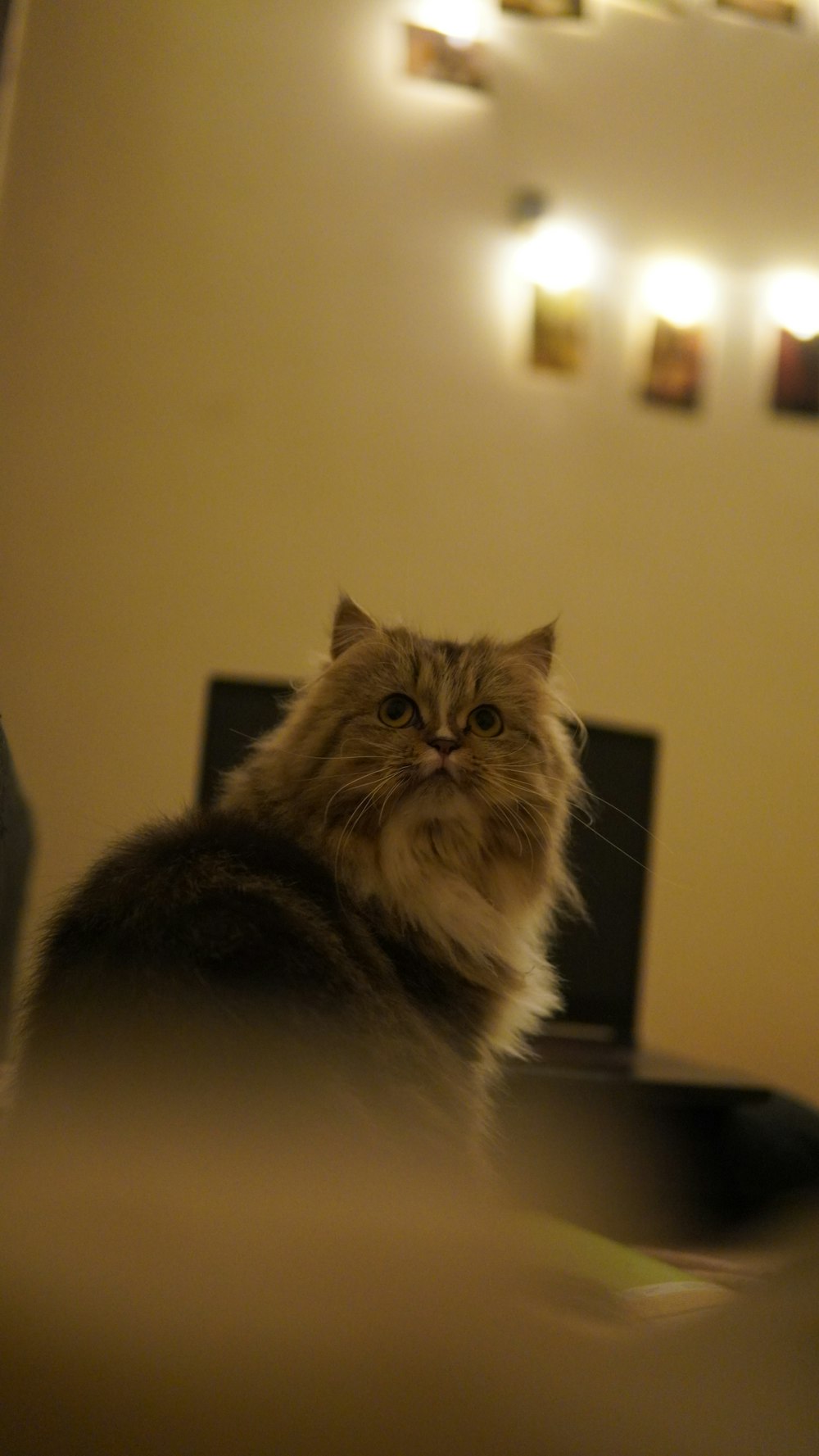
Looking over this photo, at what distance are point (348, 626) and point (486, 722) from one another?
25 centimetres

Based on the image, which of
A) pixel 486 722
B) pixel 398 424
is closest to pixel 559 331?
pixel 398 424

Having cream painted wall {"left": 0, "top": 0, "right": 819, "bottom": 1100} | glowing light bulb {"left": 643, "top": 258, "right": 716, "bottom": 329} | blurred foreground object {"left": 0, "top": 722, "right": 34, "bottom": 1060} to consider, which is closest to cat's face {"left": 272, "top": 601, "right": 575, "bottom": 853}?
blurred foreground object {"left": 0, "top": 722, "right": 34, "bottom": 1060}

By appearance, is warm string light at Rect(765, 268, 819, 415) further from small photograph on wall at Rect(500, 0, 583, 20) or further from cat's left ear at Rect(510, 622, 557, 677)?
cat's left ear at Rect(510, 622, 557, 677)

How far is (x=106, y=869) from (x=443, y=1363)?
56cm

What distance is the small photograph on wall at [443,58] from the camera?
2.97 m

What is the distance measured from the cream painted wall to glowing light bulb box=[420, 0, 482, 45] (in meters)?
0.11

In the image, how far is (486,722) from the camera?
1320 mm

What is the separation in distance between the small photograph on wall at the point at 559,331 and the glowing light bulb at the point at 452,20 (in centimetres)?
75

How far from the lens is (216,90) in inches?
112

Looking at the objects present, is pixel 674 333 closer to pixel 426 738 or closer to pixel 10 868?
pixel 426 738

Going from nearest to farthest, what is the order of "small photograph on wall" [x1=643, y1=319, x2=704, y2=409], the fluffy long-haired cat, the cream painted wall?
the fluffy long-haired cat < the cream painted wall < "small photograph on wall" [x1=643, y1=319, x2=704, y2=409]

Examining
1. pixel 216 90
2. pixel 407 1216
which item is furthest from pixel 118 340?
pixel 407 1216

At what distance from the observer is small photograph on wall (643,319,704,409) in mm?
3154

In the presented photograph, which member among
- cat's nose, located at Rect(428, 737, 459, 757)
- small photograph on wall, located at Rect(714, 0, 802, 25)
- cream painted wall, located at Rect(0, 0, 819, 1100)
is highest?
small photograph on wall, located at Rect(714, 0, 802, 25)
